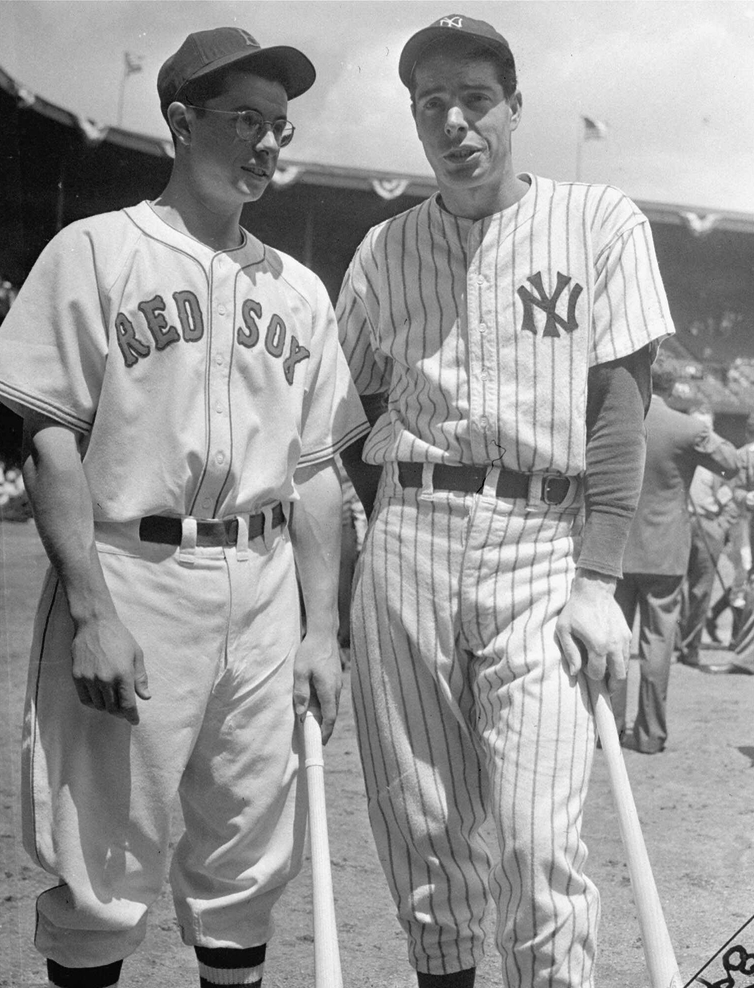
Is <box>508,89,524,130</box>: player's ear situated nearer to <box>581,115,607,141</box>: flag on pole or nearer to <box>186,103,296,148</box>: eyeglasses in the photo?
<box>581,115,607,141</box>: flag on pole

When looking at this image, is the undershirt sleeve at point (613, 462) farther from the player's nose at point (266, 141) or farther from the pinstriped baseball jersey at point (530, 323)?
the player's nose at point (266, 141)

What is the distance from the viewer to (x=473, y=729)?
5.99 feet

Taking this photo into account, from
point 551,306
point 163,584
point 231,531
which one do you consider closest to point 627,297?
point 551,306

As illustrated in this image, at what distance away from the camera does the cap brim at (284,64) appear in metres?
1.72

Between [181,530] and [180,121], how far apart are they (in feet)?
2.07

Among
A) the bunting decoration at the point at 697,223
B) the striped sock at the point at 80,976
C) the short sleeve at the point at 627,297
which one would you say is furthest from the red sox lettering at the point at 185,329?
the striped sock at the point at 80,976

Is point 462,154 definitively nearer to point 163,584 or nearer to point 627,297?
point 627,297

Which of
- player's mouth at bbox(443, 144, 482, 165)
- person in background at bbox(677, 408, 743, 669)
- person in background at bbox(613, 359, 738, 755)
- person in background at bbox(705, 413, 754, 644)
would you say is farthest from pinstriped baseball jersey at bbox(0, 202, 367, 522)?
person in background at bbox(677, 408, 743, 669)

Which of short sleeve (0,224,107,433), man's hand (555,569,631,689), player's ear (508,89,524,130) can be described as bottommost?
man's hand (555,569,631,689)

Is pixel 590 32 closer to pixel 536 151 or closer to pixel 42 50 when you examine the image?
pixel 536 151

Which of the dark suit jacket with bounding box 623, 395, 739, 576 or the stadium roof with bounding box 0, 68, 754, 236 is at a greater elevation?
the stadium roof with bounding box 0, 68, 754, 236

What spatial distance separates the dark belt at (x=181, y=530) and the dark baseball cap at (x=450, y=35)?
2.50 ft

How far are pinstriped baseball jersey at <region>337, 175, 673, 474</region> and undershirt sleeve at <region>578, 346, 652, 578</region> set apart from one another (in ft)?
0.09

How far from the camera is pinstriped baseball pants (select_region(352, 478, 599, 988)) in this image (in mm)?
1673
